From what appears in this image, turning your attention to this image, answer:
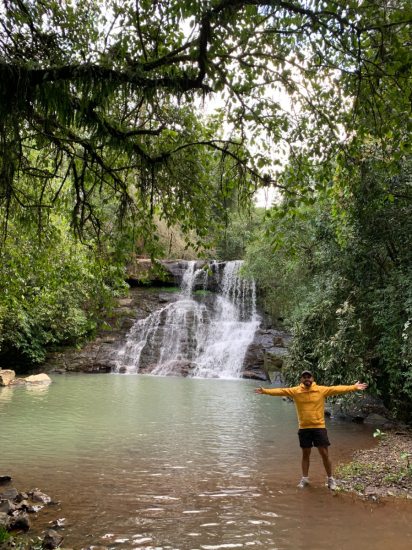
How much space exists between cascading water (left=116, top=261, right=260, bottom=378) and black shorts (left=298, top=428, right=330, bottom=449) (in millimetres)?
19394

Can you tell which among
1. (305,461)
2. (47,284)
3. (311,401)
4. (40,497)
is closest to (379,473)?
(305,461)

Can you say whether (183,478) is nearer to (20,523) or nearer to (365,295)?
(20,523)

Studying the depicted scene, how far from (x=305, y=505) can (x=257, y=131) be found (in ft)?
16.3

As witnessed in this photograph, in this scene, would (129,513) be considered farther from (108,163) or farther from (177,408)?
(177,408)

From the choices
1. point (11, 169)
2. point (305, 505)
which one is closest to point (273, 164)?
point (11, 169)

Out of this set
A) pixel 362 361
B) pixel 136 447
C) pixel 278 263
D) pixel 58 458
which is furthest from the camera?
pixel 278 263

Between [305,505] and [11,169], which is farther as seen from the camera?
[305,505]

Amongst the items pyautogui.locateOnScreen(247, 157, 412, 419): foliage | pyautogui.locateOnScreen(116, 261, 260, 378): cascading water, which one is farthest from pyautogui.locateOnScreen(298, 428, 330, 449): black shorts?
pyautogui.locateOnScreen(116, 261, 260, 378): cascading water

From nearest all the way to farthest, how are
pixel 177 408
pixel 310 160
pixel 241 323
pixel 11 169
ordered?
pixel 11 169, pixel 310 160, pixel 177 408, pixel 241 323

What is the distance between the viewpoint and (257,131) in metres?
6.12

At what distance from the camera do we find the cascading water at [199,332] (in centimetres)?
2792

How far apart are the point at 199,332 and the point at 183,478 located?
73.5 ft

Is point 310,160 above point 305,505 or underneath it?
above

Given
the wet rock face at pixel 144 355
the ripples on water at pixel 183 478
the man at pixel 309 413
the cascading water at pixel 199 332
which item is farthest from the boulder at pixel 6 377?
the man at pixel 309 413
